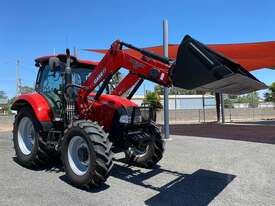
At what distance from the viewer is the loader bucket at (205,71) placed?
15.1 ft

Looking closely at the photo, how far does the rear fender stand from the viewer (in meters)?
6.74

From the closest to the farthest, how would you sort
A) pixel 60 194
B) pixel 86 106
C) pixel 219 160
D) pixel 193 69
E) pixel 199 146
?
1. pixel 193 69
2. pixel 60 194
3. pixel 86 106
4. pixel 219 160
5. pixel 199 146

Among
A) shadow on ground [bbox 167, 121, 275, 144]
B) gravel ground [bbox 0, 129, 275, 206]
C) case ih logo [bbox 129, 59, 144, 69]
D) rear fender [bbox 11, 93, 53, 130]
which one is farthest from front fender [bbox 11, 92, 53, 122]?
shadow on ground [bbox 167, 121, 275, 144]

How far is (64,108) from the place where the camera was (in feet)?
22.1

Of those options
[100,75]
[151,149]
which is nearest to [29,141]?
[100,75]

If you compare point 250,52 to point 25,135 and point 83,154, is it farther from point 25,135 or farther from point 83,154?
point 83,154

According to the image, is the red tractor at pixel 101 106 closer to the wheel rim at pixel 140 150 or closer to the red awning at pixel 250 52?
the wheel rim at pixel 140 150

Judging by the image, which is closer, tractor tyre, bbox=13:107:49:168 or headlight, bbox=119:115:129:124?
headlight, bbox=119:115:129:124

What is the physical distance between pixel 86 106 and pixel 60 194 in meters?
1.92

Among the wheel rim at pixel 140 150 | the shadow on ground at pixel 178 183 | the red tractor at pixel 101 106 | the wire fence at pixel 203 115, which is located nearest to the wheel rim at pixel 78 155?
the red tractor at pixel 101 106

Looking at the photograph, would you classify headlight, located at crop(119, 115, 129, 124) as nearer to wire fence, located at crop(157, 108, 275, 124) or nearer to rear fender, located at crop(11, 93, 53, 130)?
rear fender, located at crop(11, 93, 53, 130)

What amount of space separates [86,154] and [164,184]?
152cm

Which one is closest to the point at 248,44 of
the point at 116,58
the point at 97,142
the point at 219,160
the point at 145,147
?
the point at 219,160

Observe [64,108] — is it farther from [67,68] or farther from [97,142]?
[97,142]
